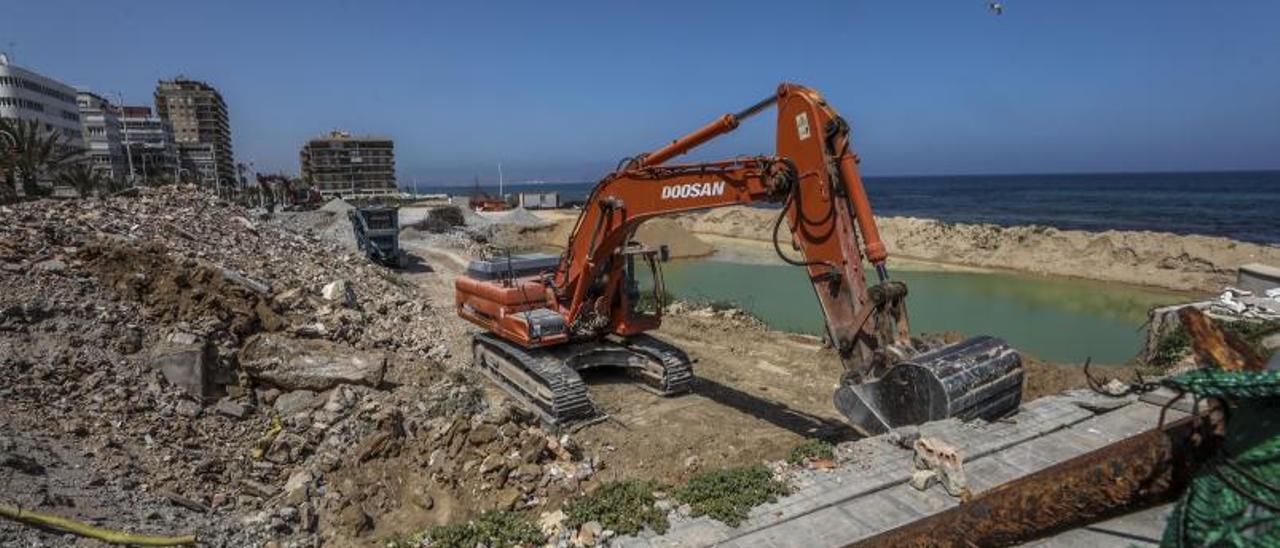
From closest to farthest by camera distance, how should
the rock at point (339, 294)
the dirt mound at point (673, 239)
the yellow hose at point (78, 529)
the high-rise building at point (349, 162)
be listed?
1. the yellow hose at point (78, 529)
2. the rock at point (339, 294)
3. the dirt mound at point (673, 239)
4. the high-rise building at point (349, 162)

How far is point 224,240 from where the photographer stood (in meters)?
14.1

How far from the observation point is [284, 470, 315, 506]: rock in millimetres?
6551

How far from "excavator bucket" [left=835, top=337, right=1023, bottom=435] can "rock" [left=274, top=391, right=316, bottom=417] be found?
6.12 meters

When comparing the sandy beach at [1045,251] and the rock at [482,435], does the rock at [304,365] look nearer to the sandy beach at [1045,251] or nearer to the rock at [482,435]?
the rock at [482,435]

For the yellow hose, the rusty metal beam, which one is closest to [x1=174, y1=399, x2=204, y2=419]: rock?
the yellow hose

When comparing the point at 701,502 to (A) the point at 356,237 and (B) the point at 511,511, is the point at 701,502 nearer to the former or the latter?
(B) the point at 511,511

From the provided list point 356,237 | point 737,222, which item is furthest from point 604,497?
point 737,222

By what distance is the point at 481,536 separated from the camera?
17.7 ft

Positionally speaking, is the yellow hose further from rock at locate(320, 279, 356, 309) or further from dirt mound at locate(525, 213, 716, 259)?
dirt mound at locate(525, 213, 716, 259)

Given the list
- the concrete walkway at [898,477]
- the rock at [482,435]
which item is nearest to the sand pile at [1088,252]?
the concrete walkway at [898,477]

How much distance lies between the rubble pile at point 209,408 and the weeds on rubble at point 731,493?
1.58m

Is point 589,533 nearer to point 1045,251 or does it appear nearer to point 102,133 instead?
point 1045,251

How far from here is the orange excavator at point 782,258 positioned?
6.12 m

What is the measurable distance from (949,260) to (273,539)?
28808mm
